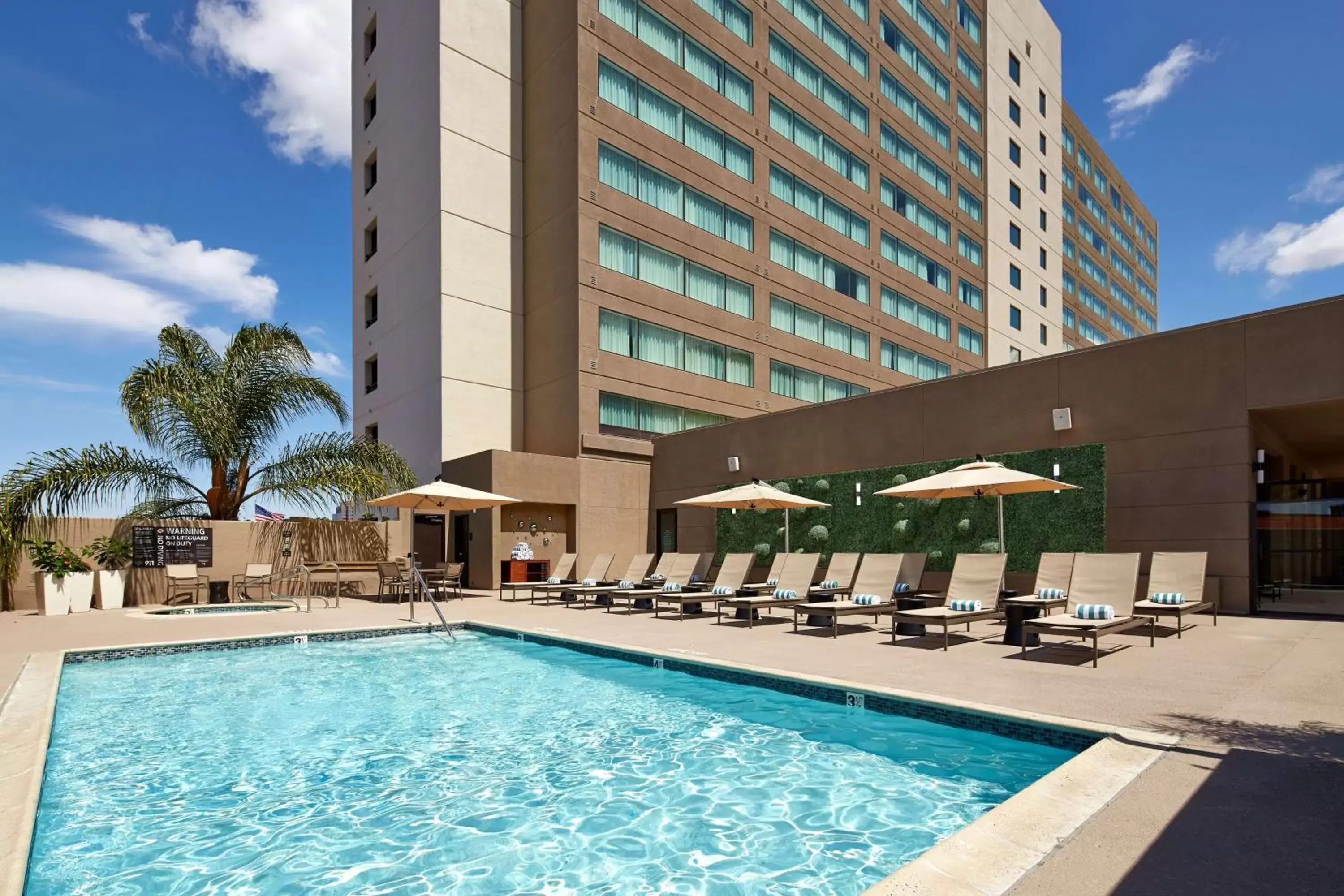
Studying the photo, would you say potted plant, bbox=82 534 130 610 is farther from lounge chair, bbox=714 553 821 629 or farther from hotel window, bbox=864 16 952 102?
hotel window, bbox=864 16 952 102

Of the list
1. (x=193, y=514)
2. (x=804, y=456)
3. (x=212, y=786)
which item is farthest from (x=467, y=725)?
(x=193, y=514)

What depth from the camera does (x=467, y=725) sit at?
280 inches

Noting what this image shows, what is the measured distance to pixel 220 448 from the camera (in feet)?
58.7

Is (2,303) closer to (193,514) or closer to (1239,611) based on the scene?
(193,514)

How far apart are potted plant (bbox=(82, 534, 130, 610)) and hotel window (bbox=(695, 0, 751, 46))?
22.4 meters

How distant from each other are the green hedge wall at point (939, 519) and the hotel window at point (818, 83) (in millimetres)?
17370

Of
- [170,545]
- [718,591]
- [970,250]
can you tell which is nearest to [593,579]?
[718,591]

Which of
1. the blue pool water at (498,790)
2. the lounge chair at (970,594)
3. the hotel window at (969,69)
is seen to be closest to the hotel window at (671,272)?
the lounge chair at (970,594)

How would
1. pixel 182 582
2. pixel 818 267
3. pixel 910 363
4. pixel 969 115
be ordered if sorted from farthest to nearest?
pixel 969 115, pixel 910 363, pixel 818 267, pixel 182 582

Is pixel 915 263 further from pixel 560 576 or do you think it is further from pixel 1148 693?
pixel 1148 693

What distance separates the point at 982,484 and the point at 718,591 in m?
4.99

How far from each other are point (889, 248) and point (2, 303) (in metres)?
29.0

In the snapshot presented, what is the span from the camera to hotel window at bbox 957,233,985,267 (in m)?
36.3

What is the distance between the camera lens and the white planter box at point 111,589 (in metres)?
15.7
